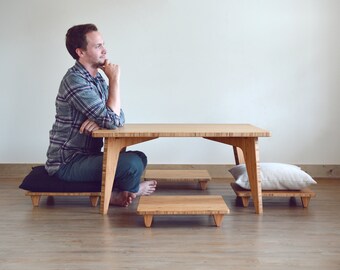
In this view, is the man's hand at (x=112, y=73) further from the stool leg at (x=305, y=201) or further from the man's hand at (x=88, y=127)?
the stool leg at (x=305, y=201)

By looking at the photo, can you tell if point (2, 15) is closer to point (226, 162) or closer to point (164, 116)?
point (164, 116)

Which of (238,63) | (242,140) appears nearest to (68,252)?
(242,140)

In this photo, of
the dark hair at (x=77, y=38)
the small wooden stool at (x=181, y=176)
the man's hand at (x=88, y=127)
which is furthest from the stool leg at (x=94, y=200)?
the dark hair at (x=77, y=38)

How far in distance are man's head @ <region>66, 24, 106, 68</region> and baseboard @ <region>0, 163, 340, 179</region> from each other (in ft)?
4.55

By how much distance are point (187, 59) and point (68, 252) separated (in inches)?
88.6

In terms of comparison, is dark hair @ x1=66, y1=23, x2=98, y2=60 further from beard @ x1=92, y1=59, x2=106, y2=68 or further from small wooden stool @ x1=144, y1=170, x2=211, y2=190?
small wooden stool @ x1=144, y1=170, x2=211, y2=190

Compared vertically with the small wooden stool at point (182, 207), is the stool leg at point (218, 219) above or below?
below

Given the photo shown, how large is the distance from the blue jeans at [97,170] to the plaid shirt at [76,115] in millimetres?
48

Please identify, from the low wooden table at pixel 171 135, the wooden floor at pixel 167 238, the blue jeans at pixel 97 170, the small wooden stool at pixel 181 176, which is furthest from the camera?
the small wooden stool at pixel 181 176

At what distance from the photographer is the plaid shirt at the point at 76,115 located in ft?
9.07

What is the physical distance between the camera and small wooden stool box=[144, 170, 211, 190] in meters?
3.53

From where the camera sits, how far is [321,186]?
12.1 feet

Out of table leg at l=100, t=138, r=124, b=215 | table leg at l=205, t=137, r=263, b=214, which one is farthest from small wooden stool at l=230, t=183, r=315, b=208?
table leg at l=100, t=138, r=124, b=215

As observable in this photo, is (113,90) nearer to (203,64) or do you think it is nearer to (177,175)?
(177,175)
